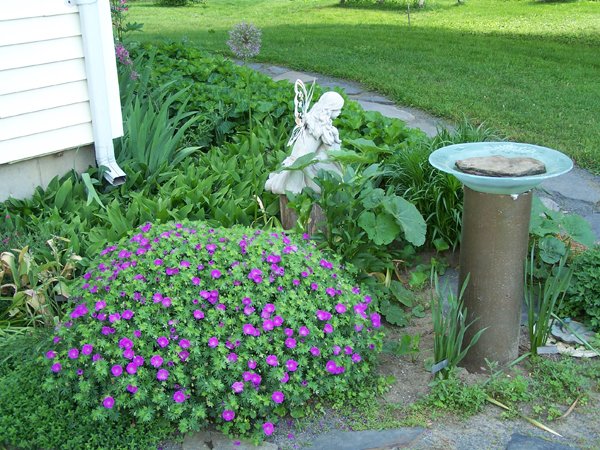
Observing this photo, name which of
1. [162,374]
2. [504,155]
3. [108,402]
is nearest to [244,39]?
[504,155]

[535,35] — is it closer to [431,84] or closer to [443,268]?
[431,84]

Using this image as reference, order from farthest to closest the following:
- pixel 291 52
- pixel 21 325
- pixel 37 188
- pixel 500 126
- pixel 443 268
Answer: pixel 291 52, pixel 500 126, pixel 37 188, pixel 443 268, pixel 21 325

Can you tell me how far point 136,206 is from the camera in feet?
15.0

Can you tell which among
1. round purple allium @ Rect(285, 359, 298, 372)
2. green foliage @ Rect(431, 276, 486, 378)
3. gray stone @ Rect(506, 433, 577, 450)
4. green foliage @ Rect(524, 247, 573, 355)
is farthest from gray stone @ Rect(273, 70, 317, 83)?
gray stone @ Rect(506, 433, 577, 450)

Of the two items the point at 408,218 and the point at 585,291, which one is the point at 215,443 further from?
the point at 585,291

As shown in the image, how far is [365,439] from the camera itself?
→ 3.10 meters

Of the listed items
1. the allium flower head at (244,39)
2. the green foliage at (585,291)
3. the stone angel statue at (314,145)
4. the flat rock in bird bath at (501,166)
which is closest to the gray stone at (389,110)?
the allium flower head at (244,39)

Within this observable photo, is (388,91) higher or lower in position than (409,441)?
higher

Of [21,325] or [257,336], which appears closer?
[257,336]

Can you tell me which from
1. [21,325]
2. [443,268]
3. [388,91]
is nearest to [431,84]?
[388,91]

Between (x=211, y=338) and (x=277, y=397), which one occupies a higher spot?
(x=211, y=338)

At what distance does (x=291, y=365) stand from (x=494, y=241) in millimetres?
1035

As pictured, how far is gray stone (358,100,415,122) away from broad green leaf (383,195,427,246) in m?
2.82

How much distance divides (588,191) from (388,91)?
287 centimetres
